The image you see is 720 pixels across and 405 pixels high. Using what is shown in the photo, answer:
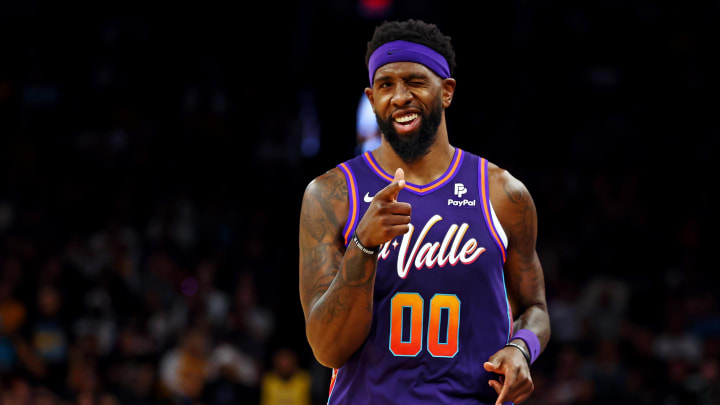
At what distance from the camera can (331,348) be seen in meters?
3.03

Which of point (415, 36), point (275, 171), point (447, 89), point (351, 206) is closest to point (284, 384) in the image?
point (275, 171)

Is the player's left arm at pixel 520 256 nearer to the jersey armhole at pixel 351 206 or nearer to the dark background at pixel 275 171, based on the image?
the jersey armhole at pixel 351 206

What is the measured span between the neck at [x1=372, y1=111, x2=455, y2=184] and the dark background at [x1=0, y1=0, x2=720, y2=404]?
6372mm

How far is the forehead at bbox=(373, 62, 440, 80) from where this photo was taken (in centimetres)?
326

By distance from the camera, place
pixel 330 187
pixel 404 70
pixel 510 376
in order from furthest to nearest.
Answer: pixel 330 187, pixel 404 70, pixel 510 376

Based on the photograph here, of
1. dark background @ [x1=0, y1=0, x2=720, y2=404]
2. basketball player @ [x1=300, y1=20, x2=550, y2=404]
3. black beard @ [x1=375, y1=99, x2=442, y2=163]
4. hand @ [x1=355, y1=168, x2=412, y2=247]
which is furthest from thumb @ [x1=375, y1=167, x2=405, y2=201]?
dark background @ [x1=0, y1=0, x2=720, y2=404]

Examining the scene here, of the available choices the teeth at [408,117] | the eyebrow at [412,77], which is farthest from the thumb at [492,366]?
the eyebrow at [412,77]

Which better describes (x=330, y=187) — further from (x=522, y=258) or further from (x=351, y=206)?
(x=522, y=258)

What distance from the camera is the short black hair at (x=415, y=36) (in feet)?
10.9

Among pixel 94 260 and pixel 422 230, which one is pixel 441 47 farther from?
pixel 94 260

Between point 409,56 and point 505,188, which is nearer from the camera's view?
point 409,56

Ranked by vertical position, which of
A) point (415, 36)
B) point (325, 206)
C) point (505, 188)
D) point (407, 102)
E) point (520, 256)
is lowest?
point (520, 256)

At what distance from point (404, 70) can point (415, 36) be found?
164 mm

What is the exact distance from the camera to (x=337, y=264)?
10.5 feet
